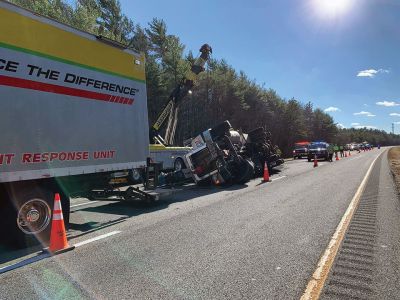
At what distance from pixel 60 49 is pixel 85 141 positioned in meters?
1.82

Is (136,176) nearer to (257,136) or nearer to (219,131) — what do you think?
(219,131)

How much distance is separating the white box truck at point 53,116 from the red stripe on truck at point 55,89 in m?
0.02

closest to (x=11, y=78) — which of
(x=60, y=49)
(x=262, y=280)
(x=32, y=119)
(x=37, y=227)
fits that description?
(x=32, y=119)

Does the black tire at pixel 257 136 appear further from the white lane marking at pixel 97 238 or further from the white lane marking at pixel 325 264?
the white lane marking at pixel 97 238

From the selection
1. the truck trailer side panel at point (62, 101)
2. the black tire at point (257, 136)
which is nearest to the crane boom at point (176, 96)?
the black tire at point (257, 136)

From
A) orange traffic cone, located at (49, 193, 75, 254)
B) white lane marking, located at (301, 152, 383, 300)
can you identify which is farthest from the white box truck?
white lane marking, located at (301, 152, 383, 300)

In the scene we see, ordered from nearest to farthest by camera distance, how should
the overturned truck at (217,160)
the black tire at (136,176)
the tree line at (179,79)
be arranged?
the black tire at (136,176), the overturned truck at (217,160), the tree line at (179,79)

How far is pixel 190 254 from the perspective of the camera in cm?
604

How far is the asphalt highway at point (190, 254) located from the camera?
4.65 meters

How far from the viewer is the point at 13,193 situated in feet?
22.3

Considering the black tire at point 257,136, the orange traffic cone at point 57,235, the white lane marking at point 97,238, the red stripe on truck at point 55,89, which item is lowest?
the white lane marking at point 97,238

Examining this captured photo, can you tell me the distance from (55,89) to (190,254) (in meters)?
3.91

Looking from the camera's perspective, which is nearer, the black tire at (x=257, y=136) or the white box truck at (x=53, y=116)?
the white box truck at (x=53, y=116)

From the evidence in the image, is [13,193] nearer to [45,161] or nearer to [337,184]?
[45,161]
